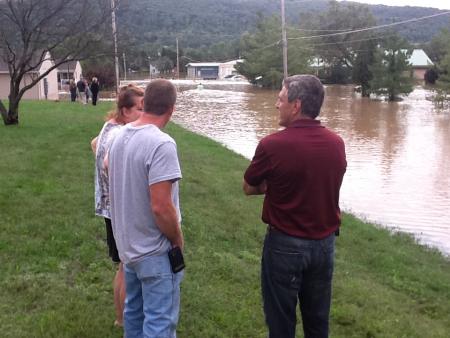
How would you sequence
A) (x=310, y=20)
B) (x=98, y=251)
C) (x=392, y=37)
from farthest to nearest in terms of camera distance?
(x=310, y=20), (x=392, y=37), (x=98, y=251)

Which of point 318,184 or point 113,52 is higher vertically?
point 113,52

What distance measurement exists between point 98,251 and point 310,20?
316 ft

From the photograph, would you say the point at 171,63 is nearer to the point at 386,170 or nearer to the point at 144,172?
the point at 386,170

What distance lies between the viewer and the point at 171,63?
130375 millimetres

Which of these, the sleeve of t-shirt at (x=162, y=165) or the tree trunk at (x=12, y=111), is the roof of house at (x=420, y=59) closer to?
the tree trunk at (x=12, y=111)

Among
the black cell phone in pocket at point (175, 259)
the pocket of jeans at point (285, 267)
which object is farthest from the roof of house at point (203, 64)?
the black cell phone in pocket at point (175, 259)

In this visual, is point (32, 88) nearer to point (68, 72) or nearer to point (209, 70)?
point (68, 72)

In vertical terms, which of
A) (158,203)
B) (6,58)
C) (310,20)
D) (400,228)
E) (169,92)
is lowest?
(400,228)

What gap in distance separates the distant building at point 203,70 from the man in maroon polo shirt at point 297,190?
135551 millimetres

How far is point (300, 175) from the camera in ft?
10.7

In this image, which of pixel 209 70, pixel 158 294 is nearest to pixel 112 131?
pixel 158 294

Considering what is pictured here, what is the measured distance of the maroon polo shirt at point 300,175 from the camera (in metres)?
3.24

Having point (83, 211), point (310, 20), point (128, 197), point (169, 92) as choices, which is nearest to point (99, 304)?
point (128, 197)

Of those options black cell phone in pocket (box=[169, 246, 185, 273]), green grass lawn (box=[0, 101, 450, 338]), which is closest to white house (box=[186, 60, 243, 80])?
green grass lawn (box=[0, 101, 450, 338])
